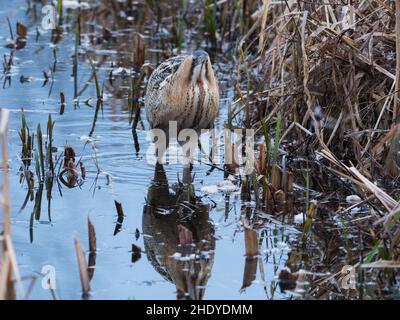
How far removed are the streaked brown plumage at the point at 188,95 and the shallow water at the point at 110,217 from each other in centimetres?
34

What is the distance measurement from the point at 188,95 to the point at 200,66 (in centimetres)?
20

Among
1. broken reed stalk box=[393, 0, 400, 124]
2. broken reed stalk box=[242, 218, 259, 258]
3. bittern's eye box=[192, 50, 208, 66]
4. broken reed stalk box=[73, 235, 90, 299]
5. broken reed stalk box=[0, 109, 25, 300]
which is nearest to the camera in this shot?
broken reed stalk box=[0, 109, 25, 300]

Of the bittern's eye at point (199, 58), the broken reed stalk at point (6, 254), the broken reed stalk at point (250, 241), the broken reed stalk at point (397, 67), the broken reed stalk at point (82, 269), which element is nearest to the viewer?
the broken reed stalk at point (6, 254)

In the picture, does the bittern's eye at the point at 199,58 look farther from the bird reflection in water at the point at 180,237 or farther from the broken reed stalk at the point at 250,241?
the broken reed stalk at the point at 250,241

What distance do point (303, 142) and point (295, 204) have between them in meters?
0.81

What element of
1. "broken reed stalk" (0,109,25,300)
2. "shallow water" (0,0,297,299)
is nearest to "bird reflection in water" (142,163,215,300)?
"shallow water" (0,0,297,299)

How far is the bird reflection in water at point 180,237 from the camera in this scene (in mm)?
4199

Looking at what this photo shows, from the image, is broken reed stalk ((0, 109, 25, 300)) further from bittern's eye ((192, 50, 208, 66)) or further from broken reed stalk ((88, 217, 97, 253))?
bittern's eye ((192, 50, 208, 66))

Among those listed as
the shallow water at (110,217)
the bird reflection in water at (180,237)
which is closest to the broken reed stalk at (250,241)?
the shallow water at (110,217)

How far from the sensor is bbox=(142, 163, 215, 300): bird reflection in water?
4.20 metres

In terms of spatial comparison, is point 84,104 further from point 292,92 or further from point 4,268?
point 4,268

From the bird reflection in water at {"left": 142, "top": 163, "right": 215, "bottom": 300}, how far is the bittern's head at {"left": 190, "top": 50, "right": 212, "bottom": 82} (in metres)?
0.62

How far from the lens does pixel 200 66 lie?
553 centimetres

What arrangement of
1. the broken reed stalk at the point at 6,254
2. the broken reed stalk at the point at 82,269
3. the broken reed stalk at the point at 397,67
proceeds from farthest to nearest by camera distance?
the broken reed stalk at the point at 397,67 < the broken reed stalk at the point at 82,269 < the broken reed stalk at the point at 6,254
